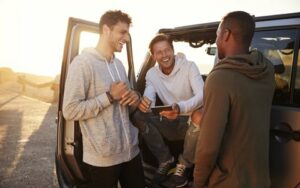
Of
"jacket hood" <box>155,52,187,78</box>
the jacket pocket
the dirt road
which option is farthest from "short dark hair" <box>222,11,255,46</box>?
the dirt road

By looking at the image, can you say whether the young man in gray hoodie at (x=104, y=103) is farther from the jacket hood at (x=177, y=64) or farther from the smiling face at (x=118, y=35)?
the jacket hood at (x=177, y=64)

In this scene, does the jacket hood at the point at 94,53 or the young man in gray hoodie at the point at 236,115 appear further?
the jacket hood at the point at 94,53

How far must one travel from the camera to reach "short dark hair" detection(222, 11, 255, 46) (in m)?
1.97

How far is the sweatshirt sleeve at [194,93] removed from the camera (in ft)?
10.4

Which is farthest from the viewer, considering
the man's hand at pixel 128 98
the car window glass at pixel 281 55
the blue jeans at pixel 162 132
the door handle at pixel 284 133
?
the blue jeans at pixel 162 132

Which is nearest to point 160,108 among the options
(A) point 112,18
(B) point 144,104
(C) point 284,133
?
(B) point 144,104

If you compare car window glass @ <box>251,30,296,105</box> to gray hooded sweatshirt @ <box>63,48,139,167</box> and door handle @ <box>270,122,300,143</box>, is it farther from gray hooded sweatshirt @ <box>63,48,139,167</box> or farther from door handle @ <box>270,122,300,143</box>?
gray hooded sweatshirt @ <box>63,48,139,167</box>

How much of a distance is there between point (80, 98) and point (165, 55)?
4.11 feet

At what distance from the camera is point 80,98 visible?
2.53 metres

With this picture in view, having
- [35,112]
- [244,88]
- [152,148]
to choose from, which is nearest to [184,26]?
[152,148]

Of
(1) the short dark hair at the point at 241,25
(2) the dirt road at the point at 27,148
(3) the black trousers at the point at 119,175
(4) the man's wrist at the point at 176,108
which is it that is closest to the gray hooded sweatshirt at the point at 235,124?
(1) the short dark hair at the point at 241,25

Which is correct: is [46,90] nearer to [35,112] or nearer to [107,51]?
[35,112]

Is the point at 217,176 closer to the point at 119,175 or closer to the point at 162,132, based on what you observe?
the point at 119,175

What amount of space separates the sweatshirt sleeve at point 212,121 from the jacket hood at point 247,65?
87 mm
